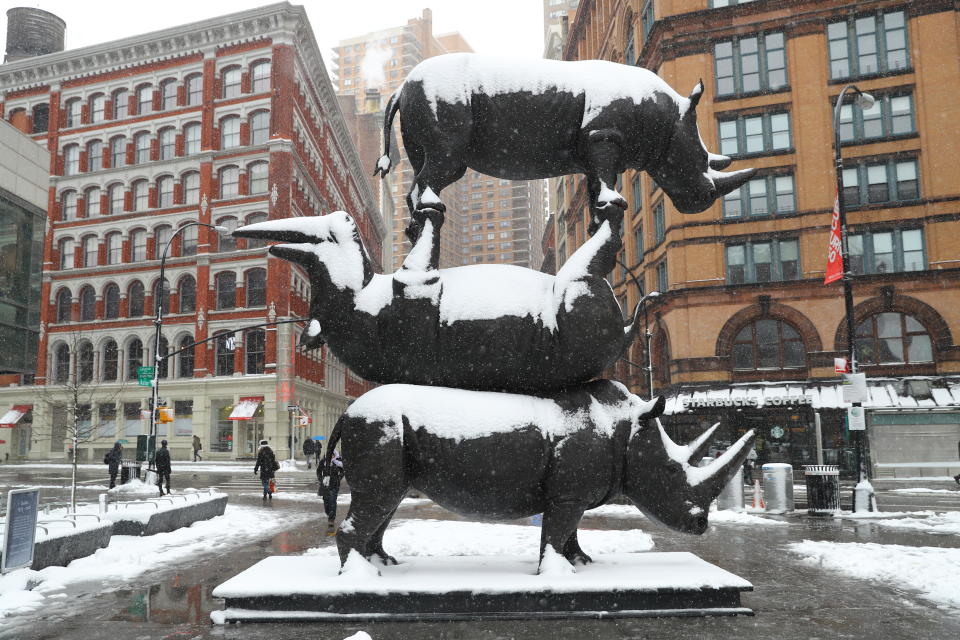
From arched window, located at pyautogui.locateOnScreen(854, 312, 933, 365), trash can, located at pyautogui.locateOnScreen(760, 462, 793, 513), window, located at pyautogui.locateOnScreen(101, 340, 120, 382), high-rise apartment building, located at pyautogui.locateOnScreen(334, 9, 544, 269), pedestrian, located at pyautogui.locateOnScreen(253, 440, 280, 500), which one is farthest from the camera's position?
high-rise apartment building, located at pyautogui.locateOnScreen(334, 9, 544, 269)

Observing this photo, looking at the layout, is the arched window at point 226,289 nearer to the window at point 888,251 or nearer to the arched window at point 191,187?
the arched window at point 191,187

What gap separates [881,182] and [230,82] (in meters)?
38.1

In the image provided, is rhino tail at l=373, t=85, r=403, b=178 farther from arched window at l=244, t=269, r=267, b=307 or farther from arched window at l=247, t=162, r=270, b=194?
arched window at l=247, t=162, r=270, b=194

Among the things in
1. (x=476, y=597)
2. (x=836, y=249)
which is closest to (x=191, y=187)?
(x=836, y=249)

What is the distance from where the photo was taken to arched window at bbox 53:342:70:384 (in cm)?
4691

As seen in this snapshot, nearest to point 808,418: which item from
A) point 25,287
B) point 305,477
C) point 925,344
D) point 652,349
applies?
point 925,344

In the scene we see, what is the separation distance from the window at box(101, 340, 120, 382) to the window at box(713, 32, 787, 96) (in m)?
39.0

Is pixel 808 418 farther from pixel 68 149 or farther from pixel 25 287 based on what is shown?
pixel 68 149

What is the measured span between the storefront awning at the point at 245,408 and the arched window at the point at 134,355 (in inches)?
319

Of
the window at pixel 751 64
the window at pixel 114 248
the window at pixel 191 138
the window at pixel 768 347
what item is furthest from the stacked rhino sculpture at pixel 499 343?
the window at pixel 114 248

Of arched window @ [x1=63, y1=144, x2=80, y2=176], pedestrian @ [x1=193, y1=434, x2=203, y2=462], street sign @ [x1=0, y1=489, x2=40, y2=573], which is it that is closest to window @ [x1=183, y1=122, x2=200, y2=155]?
arched window @ [x1=63, y1=144, x2=80, y2=176]

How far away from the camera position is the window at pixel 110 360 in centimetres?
4588

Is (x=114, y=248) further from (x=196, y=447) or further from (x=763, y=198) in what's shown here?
(x=763, y=198)

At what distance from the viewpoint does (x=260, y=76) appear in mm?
45438
